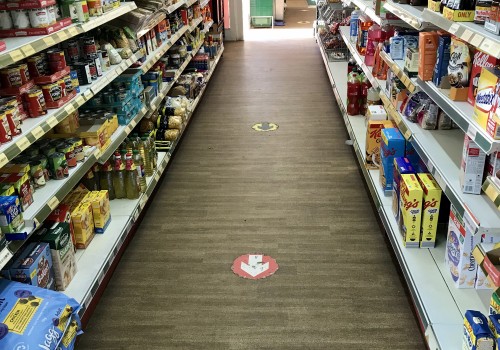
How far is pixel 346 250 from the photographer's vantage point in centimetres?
338

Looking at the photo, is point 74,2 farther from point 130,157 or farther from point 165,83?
point 165,83

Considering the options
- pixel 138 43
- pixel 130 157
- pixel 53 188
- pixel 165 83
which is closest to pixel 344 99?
pixel 165 83

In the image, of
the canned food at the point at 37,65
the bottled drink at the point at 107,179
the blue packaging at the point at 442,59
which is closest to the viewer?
the blue packaging at the point at 442,59

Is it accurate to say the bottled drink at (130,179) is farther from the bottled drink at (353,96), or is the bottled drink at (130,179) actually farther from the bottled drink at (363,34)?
the bottled drink at (363,34)

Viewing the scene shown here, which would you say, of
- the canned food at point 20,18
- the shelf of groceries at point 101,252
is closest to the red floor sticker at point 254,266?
the shelf of groceries at point 101,252

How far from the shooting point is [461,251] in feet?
7.98

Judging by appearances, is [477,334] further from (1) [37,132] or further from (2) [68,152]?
(2) [68,152]

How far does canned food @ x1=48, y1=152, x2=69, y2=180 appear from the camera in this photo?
107 inches

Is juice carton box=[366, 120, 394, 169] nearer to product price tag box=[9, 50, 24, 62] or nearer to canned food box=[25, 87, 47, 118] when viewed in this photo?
canned food box=[25, 87, 47, 118]

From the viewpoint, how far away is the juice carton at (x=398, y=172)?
2982 millimetres

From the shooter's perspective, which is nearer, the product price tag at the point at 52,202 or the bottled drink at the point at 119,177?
the product price tag at the point at 52,202

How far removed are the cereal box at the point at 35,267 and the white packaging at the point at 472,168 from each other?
6.60 ft

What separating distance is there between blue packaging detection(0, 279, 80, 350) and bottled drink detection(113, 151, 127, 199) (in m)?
1.36

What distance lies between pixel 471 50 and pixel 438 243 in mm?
1093
